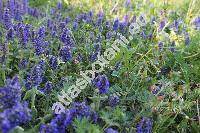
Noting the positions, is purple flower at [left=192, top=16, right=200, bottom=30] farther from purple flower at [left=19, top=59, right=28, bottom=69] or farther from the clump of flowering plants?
purple flower at [left=19, top=59, right=28, bottom=69]

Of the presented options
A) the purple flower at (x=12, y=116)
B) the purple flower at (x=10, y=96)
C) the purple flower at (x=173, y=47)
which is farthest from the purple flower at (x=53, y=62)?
the purple flower at (x=173, y=47)

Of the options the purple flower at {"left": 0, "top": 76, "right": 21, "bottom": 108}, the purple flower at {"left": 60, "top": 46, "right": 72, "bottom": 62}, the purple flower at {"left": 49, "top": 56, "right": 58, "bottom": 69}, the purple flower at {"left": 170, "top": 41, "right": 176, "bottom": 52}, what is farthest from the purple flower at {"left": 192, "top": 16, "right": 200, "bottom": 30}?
the purple flower at {"left": 0, "top": 76, "right": 21, "bottom": 108}

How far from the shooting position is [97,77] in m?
3.25

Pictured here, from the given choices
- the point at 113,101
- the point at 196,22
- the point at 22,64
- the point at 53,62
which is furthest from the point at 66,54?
the point at 196,22

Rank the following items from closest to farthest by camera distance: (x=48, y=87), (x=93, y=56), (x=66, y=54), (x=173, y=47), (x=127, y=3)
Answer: (x=48, y=87) < (x=66, y=54) < (x=93, y=56) < (x=173, y=47) < (x=127, y=3)

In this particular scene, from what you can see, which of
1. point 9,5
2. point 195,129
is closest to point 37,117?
point 195,129

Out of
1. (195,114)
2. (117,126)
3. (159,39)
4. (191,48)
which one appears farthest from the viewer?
(159,39)

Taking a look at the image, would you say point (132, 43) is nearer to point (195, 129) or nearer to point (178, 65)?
point (178, 65)

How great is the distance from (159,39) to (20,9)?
1.79 meters

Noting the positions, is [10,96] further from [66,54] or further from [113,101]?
[66,54]

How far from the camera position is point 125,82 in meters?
3.89

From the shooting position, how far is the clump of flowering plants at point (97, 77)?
A: 2.90 metres

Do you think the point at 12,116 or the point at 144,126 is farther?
the point at 144,126

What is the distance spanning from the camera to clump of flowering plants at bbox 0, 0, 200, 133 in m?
2.90
